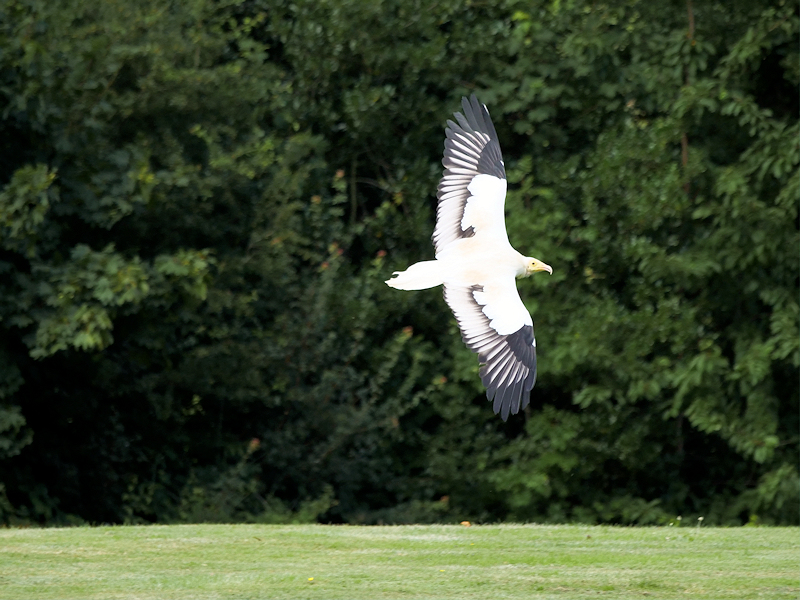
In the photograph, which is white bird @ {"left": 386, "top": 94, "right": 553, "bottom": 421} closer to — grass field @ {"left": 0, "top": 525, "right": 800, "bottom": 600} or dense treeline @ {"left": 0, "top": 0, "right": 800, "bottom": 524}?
grass field @ {"left": 0, "top": 525, "right": 800, "bottom": 600}

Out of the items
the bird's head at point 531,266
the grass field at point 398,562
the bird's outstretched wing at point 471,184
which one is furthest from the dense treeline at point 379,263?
the bird's head at point 531,266

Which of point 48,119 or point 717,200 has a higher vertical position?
point 48,119

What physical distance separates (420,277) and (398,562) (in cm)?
149

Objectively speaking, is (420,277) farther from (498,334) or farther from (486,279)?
(498,334)

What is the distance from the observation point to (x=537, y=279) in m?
11.6

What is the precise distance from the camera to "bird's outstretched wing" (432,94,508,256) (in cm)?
654

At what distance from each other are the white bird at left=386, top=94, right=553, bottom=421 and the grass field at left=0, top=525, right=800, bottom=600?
34.9 inches

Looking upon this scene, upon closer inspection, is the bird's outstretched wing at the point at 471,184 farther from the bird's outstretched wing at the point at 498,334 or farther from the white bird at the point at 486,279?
the bird's outstretched wing at the point at 498,334

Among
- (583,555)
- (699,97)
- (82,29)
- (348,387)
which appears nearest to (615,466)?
(348,387)

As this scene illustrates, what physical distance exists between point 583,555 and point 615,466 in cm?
560

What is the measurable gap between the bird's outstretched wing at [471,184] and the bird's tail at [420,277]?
1.06 feet

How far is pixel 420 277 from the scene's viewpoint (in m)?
6.13

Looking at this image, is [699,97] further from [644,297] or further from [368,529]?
[368,529]

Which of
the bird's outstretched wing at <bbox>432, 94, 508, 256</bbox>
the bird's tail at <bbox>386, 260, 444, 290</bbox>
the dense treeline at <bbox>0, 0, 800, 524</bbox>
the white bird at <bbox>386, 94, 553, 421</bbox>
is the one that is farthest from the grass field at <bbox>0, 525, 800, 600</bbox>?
the dense treeline at <bbox>0, 0, 800, 524</bbox>
